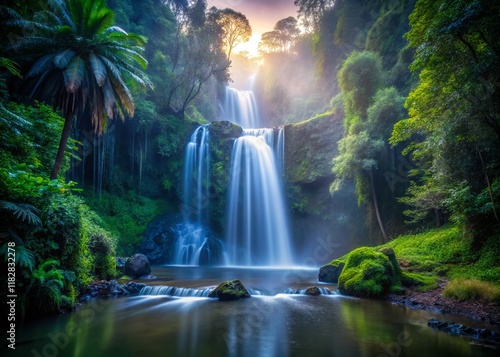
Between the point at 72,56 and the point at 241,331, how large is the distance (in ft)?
40.7

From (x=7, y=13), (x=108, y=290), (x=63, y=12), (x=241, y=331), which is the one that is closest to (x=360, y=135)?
(x=241, y=331)

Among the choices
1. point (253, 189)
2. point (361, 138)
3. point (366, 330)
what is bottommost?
point (366, 330)

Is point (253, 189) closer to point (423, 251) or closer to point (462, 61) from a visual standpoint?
point (423, 251)

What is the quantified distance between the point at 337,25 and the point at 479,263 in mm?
30855

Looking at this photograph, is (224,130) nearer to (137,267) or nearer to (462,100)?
(137,267)

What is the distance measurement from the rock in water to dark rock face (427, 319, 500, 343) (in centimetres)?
569

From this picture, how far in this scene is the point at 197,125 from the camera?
89.6 feet

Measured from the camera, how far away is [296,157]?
966 inches

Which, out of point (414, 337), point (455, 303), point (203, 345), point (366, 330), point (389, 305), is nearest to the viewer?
point (203, 345)

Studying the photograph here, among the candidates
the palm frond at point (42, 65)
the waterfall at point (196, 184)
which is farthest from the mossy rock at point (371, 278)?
the waterfall at point (196, 184)

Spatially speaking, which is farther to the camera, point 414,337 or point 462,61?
point 462,61

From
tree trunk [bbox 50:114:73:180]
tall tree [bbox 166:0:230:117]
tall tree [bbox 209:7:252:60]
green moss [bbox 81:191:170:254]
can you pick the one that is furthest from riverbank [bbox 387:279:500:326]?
tall tree [bbox 209:7:252:60]

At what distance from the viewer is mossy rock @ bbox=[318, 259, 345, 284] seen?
12.8 metres

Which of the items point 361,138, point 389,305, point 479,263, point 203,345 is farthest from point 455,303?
point 361,138
